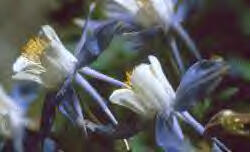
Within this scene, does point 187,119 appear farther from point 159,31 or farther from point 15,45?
point 15,45

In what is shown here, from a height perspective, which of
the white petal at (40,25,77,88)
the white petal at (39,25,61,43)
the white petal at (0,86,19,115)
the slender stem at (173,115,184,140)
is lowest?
the slender stem at (173,115,184,140)

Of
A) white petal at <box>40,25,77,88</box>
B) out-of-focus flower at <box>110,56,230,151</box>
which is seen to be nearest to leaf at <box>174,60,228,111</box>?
out-of-focus flower at <box>110,56,230,151</box>

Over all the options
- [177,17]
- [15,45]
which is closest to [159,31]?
[177,17]

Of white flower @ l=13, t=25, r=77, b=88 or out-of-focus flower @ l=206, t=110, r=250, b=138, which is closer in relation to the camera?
out-of-focus flower @ l=206, t=110, r=250, b=138

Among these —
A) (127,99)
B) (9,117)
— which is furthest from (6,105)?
(127,99)

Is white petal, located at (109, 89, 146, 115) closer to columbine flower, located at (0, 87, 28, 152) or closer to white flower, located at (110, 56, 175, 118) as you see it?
white flower, located at (110, 56, 175, 118)

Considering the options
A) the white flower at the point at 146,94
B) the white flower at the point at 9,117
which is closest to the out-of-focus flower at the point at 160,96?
the white flower at the point at 146,94
